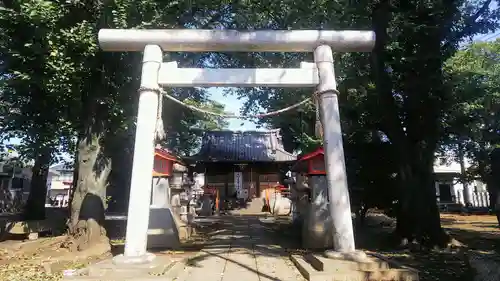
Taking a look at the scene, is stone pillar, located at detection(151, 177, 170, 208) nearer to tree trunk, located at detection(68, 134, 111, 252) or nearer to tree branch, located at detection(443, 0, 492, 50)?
tree trunk, located at detection(68, 134, 111, 252)

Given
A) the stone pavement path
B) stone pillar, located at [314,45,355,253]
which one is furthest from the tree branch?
the stone pavement path

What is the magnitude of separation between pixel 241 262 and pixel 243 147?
19464 mm

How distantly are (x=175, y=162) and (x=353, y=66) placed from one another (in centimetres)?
723

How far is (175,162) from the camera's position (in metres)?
10.3

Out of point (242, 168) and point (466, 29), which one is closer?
point (466, 29)

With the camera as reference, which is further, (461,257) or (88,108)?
(88,108)

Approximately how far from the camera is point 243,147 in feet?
86.8

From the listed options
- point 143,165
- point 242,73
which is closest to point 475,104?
point 242,73

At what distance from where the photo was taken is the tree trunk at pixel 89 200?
824 centimetres

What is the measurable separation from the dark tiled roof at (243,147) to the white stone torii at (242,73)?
16860mm

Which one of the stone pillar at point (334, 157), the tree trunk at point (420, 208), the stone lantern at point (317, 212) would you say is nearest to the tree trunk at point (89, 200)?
the stone lantern at point (317, 212)

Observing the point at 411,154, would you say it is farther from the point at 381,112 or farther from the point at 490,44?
the point at 490,44

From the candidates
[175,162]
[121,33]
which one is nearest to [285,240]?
[175,162]

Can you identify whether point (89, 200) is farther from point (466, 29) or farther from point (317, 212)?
point (466, 29)
